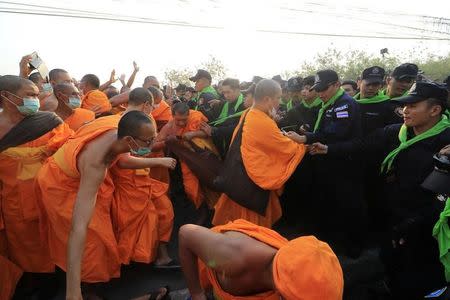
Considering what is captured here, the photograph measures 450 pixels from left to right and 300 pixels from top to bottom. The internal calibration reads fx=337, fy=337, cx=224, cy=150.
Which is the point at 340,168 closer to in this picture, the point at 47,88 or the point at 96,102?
the point at 96,102

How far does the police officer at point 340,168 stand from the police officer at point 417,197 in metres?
0.69

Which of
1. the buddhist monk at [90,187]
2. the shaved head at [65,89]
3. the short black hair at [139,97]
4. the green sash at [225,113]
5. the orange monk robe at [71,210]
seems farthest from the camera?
the green sash at [225,113]

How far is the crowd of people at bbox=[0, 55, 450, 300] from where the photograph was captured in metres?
2.01

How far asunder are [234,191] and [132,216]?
3.30 ft

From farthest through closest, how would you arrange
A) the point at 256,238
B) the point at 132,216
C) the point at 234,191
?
the point at 234,191, the point at 132,216, the point at 256,238

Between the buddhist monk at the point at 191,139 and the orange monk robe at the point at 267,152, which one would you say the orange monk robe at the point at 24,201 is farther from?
the orange monk robe at the point at 267,152

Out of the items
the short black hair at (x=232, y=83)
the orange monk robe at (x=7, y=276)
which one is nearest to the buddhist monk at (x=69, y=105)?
the orange monk robe at (x=7, y=276)

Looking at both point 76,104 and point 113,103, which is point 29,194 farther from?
point 113,103

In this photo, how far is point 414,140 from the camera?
2.62 m

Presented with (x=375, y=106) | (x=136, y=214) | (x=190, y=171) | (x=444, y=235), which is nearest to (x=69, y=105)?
(x=136, y=214)

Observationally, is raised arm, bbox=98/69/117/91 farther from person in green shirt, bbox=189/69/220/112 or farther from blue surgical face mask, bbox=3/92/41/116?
blue surgical face mask, bbox=3/92/41/116

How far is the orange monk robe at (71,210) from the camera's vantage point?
267 cm

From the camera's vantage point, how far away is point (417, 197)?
261 centimetres

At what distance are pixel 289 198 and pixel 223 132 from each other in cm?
127
